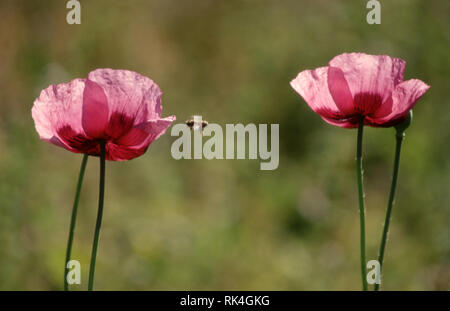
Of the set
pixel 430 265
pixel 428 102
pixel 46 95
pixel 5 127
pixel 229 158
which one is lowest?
pixel 46 95

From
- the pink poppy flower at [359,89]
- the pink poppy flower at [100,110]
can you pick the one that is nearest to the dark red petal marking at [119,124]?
the pink poppy flower at [100,110]

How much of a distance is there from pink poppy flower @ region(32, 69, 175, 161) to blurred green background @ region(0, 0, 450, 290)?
865 mm

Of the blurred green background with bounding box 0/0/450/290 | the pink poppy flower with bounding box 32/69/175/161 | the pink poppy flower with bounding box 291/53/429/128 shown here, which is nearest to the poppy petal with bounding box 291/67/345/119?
the pink poppy flower with bounding box 291/53/429/128

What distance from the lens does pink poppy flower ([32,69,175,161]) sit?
80cm

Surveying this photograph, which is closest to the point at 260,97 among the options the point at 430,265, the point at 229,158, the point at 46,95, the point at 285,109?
the point at 285,109

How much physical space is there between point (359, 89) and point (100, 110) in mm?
359

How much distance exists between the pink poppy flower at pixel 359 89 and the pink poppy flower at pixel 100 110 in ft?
0.68

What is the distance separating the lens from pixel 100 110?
0.82 m

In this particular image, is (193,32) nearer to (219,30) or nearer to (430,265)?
(219,30)

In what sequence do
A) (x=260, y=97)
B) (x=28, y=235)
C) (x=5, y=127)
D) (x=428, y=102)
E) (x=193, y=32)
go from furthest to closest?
A: 1. (x=193, y=32)
2. (x=260, y=97)
3. (x=428, y=102)
4. (x=5, y=127)
5. (x=28, y=235)

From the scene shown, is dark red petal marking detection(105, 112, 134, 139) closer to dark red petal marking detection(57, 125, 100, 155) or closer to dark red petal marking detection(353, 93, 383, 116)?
dark red petal marking detection(57, 125, 100, 155)
